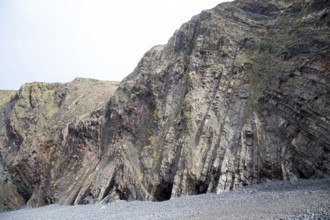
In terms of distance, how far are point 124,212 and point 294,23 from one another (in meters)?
18.0

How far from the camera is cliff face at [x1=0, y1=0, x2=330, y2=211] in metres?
20.0

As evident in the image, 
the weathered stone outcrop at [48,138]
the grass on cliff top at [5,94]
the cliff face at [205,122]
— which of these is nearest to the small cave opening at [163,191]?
the cliff face at [205,122]

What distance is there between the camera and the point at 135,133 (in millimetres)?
31719

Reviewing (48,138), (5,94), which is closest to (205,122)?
(48,138)

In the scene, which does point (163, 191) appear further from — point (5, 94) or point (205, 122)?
point (5, 94)

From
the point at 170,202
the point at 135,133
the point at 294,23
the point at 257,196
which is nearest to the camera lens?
the point at 257,196

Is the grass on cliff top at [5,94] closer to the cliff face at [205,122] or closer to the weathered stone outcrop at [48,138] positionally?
the weathered stone outcrop at [48,138]

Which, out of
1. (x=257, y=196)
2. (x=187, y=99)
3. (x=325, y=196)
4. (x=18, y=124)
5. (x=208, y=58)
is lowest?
(x=18, y=124)

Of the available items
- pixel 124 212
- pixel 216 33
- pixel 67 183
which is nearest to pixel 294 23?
pixel 216 33

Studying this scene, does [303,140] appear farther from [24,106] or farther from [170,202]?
[24,106]

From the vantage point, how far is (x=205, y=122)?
82.4 feet

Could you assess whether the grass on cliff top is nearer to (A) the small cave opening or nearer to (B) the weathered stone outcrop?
(B) the weathered stone outcrop

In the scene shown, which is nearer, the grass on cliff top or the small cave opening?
the small cave opening

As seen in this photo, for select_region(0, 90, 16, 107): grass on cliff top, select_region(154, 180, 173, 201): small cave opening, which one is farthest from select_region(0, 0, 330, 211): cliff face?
select_region(0, 90, 16, 107): grass on cliff top
